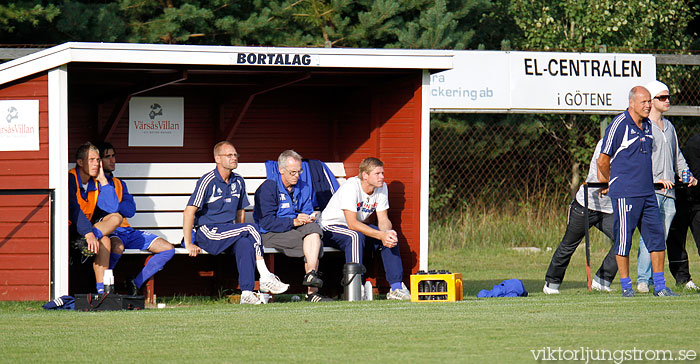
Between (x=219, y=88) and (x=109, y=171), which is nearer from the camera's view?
(x=109, y=171)

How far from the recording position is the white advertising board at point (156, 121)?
1094 cm

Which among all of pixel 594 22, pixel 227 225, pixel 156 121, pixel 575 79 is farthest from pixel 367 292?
pixel 594 22

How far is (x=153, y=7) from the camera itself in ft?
54.9

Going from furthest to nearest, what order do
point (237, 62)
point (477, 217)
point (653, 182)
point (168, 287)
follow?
point (477, 217)
point (168, 287)
point (237, 62)
point (653, 182)

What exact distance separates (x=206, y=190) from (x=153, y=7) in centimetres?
799

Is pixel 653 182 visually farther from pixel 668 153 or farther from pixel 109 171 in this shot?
pixel 109 171

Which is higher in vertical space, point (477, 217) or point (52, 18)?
point (52, 18)

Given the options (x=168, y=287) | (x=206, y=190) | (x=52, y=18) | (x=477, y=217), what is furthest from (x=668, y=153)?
(x=52, y=18)

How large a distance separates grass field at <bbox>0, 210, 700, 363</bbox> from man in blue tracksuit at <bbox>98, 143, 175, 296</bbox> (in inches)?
33.9

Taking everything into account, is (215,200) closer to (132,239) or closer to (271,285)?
(132,239)

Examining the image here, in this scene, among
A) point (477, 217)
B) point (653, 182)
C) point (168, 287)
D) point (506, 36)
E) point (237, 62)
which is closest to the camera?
point (653, 182)

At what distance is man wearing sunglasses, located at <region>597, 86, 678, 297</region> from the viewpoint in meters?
8.44

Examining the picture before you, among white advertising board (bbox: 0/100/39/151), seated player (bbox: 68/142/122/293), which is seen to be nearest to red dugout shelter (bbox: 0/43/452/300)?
white advertising board (bbox: 0/100/39/151)

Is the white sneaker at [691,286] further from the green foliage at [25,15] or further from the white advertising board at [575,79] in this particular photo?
the green foliage at [25,15]
